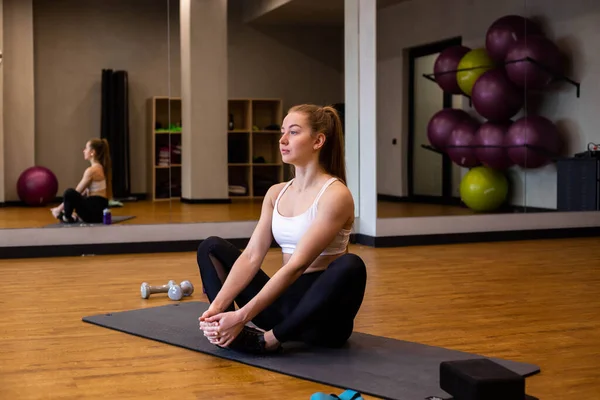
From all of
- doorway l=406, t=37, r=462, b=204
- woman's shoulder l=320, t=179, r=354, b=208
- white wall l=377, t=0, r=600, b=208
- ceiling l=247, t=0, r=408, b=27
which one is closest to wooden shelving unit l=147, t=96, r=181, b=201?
ceiling l=247, t=0, r=408, b=27

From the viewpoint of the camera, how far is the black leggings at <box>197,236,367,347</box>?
2754 millimetres

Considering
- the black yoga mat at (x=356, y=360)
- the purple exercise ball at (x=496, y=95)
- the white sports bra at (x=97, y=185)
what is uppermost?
the purple exercise ball at (x=496, y=95)

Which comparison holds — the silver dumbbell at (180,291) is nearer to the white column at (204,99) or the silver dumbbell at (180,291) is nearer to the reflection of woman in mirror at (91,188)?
the reflection of woman in mirror at (91,188)

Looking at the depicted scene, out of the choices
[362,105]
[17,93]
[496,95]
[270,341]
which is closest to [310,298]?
[270,341]

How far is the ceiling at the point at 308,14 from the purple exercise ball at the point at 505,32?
115 centimetres

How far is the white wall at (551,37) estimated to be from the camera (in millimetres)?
7034

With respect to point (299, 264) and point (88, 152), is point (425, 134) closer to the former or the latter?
point (88, 152)

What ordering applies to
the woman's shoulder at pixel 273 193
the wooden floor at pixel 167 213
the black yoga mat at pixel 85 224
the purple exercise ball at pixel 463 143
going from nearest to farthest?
1. the woman's shoulder at pixel 273 193
2. the wooden floor at pixel 167 213
3. the black yoga mat at pixel 85 224
4. the purple exercise ball at pixel 463 143

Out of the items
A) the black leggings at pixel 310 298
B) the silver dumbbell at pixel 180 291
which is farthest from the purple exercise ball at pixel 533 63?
the black leggings at pixel 310 298

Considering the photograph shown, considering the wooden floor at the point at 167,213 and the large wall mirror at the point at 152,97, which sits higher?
the large wall mirror at the point at 152,97

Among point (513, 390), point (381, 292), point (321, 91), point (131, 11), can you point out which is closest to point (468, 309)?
point (381, 292)

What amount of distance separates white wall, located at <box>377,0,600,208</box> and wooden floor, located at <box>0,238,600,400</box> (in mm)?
1254

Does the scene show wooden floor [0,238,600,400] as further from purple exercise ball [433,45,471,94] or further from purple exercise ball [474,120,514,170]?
purple exercise ball [433,45,471,94]

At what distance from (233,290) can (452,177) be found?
15.6ft
